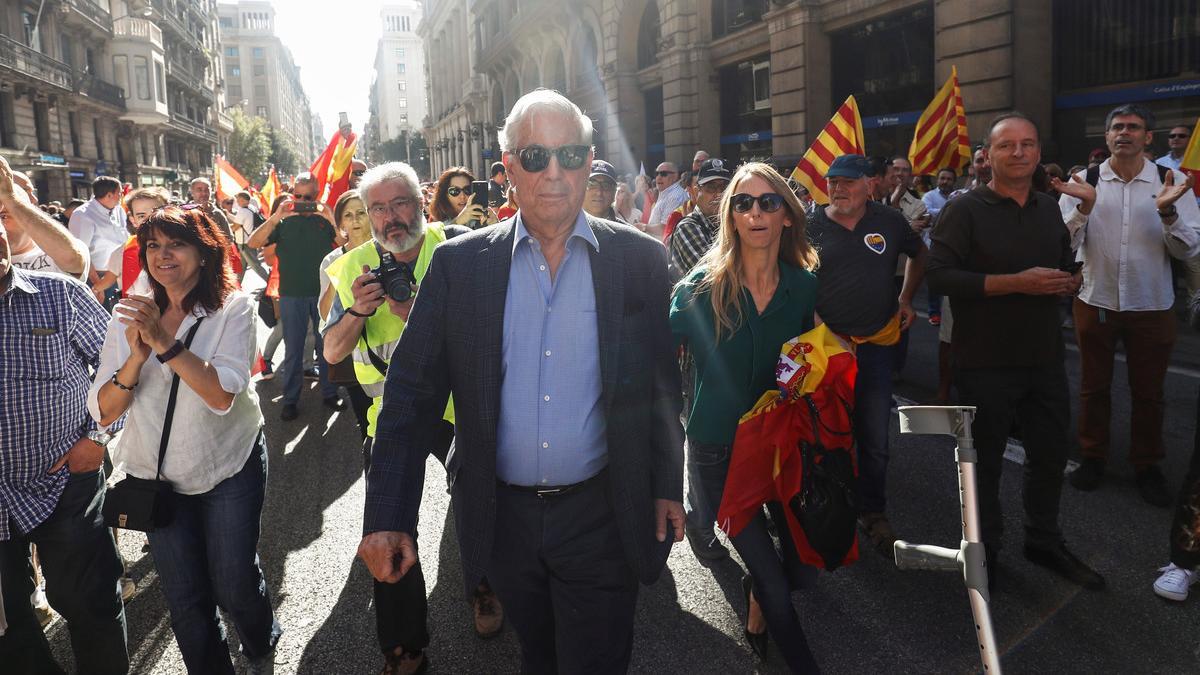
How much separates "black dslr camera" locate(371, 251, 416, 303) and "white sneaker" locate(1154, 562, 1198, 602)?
3.44m

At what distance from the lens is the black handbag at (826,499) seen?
293cm

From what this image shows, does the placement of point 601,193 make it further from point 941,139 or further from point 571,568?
point 941,139

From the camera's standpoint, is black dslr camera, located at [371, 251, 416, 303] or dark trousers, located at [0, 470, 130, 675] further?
black dslr camera, located at [371, 251, 416, 303]

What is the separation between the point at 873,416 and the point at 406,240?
2.53 metres

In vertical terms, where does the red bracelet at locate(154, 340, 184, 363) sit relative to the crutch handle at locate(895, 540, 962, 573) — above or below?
above

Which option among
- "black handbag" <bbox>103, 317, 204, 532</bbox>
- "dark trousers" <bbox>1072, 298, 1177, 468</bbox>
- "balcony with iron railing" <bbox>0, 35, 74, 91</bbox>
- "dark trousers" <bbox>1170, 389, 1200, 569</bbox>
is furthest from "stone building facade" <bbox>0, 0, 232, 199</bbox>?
"dark trousers" <bbox>1170, 389, 1200, 569</bbox>

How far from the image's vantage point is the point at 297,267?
7.50 meters

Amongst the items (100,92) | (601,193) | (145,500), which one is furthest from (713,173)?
(100,92)

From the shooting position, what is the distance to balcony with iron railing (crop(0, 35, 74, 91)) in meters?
29.0

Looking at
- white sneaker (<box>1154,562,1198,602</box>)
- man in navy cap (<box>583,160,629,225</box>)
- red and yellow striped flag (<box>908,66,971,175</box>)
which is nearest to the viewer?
white sneaker (<box>1154,562,1198,602</box>)

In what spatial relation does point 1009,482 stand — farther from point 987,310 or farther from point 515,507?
point 515,507

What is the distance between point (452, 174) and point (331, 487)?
2.34 meters

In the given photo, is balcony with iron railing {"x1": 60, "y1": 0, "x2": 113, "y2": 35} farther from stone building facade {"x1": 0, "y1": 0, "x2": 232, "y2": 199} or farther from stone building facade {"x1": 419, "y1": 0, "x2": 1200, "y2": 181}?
stone building facade {"x1": 419, "y1": 0, "x2": 1200, "y2": 181}

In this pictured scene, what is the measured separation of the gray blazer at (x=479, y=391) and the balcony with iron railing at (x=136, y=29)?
5176 cm
